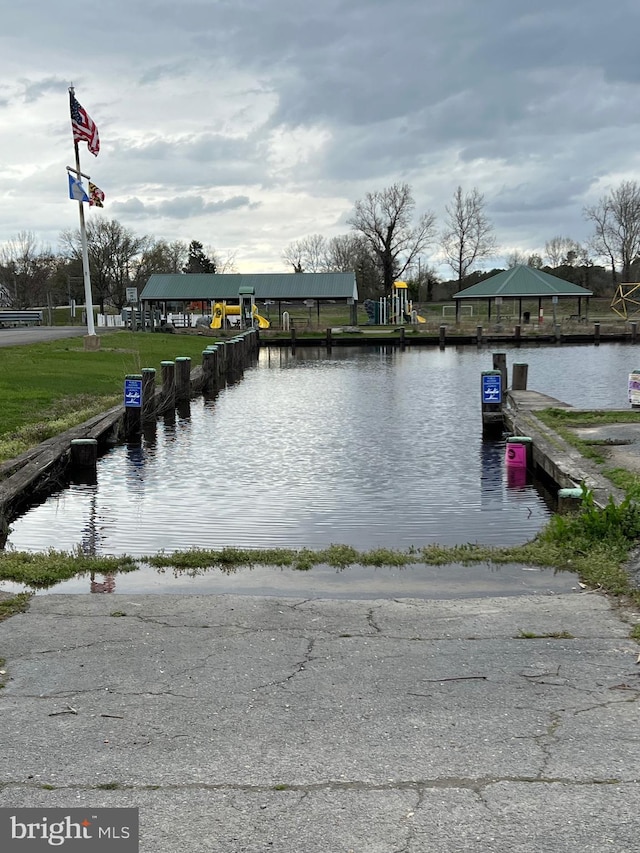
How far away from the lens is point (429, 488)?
41.7 ft

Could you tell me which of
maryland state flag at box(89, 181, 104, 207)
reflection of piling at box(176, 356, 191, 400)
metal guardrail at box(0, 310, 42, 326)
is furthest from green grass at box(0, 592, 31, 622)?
metal guardrail at box(0, 310, 42, 326)

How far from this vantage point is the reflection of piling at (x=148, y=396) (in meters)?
19.1

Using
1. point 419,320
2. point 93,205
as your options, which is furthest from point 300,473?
point 419,320

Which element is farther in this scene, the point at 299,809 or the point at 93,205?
the point at 93,205

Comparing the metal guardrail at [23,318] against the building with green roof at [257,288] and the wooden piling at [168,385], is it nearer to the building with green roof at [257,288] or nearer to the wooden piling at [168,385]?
the building with green roof at [257,288]

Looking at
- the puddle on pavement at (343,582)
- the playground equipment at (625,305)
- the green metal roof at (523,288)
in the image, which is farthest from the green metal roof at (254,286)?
the puddle on pavement at (343,582)

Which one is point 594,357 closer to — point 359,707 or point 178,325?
point 178,325

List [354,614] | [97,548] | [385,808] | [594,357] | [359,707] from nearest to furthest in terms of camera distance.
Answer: [385,808] < [359,707] < [354,614] < [97,548] < [594,357]

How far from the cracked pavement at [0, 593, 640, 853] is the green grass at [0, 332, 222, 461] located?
25.8 feet

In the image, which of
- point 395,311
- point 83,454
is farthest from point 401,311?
point 83,454

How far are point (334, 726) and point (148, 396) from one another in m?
15.8

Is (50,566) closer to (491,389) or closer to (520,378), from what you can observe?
(491,389)

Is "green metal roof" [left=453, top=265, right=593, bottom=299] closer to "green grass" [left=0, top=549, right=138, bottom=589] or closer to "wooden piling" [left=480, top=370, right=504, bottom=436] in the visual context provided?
"wooden piling" [left=480, top=370, right=504, bottom=436]

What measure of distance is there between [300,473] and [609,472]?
495cm
